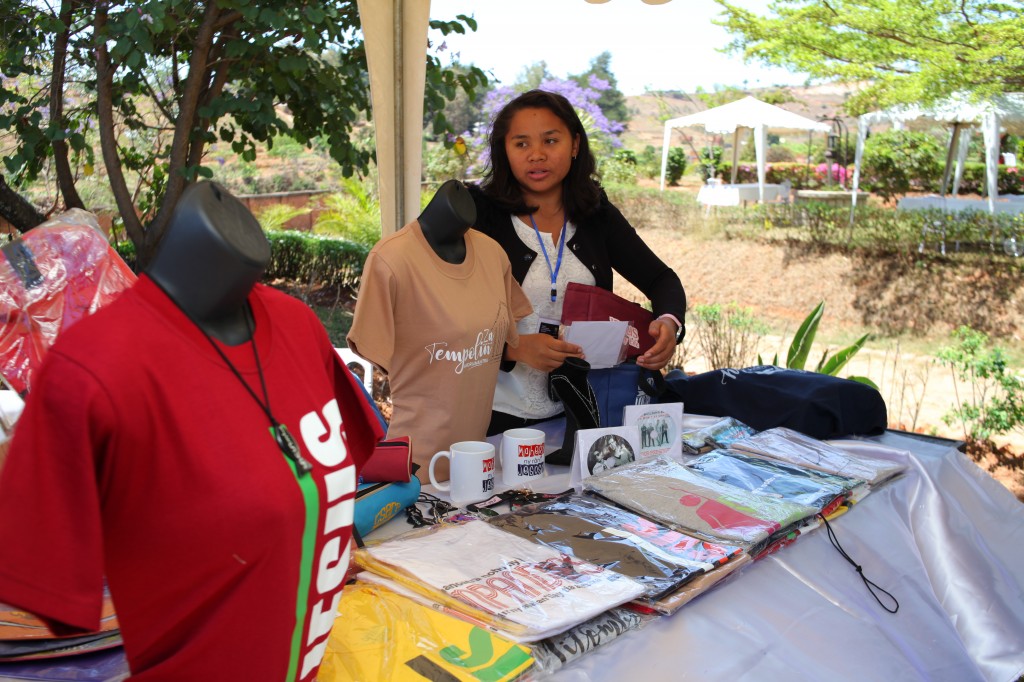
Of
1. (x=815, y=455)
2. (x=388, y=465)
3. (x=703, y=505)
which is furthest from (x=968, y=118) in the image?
(x=388, y=465)

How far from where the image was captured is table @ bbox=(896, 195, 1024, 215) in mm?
11508

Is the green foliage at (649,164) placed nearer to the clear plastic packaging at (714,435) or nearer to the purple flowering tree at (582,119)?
the purple flowering tree at (582,119)

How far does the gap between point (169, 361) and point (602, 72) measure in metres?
43.8

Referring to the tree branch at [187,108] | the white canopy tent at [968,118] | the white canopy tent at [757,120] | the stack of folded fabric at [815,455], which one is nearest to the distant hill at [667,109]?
the white canopy tent at [757,120]

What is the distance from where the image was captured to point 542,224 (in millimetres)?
2258

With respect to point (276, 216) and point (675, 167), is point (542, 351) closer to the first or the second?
point (276, 216)

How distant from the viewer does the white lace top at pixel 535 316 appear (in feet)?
7.04

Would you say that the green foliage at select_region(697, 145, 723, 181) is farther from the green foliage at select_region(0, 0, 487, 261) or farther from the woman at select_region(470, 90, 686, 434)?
the woman at select_region(470, 90, 686, 434)

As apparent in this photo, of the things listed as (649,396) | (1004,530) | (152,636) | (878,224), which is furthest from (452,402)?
(878,224)

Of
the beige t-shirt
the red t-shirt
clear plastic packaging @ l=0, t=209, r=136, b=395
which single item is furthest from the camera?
the beige t-shirt

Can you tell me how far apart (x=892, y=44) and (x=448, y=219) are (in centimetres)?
988

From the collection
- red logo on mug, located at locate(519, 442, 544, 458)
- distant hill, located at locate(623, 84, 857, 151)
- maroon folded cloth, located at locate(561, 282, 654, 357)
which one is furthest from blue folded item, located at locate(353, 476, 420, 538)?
distant hill, located at locate(623, 84, 857, 151)

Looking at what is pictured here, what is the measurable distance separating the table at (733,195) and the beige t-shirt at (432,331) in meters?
15.0

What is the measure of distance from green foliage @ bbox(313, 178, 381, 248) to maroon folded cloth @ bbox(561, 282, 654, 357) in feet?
21.8
